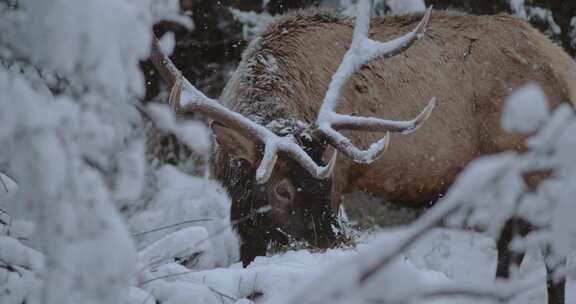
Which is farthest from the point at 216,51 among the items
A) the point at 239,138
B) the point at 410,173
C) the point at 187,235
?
the point at 187,235

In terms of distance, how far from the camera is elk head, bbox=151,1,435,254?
4.52 m

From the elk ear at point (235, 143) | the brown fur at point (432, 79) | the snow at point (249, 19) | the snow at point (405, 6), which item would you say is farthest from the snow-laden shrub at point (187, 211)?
the snow at point (405, 6)

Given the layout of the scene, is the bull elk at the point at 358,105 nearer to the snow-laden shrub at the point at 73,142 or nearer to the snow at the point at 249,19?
the snow at the point at 249,19

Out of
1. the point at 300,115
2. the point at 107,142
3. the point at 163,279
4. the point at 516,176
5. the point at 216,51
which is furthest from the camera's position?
the point at 216,51

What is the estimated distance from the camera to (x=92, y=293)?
5.36 feet

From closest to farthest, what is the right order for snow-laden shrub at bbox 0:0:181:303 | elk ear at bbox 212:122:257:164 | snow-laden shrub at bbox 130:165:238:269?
1. snow-laden shrub at bbox 0:0:181:303
2. elk ear at bbox 212:122:257:164
3. snow-laden shrub at bbox 130:165:238:269

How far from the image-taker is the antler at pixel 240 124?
433cm

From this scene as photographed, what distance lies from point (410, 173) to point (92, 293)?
459 centimetres

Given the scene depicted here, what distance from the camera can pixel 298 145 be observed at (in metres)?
4.75

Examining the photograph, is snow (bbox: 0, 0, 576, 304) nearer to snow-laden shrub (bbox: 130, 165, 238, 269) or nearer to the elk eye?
the elk eye

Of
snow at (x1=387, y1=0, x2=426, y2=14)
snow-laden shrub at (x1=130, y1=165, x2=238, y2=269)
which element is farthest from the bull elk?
snow at (x1=387, y1=0, x2=426, y2=14)

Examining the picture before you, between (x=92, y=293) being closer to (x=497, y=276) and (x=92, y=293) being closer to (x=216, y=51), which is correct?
(x=497, y=276)

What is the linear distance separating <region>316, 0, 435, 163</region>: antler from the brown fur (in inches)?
17.7

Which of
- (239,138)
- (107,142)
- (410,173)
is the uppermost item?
(107,142)
